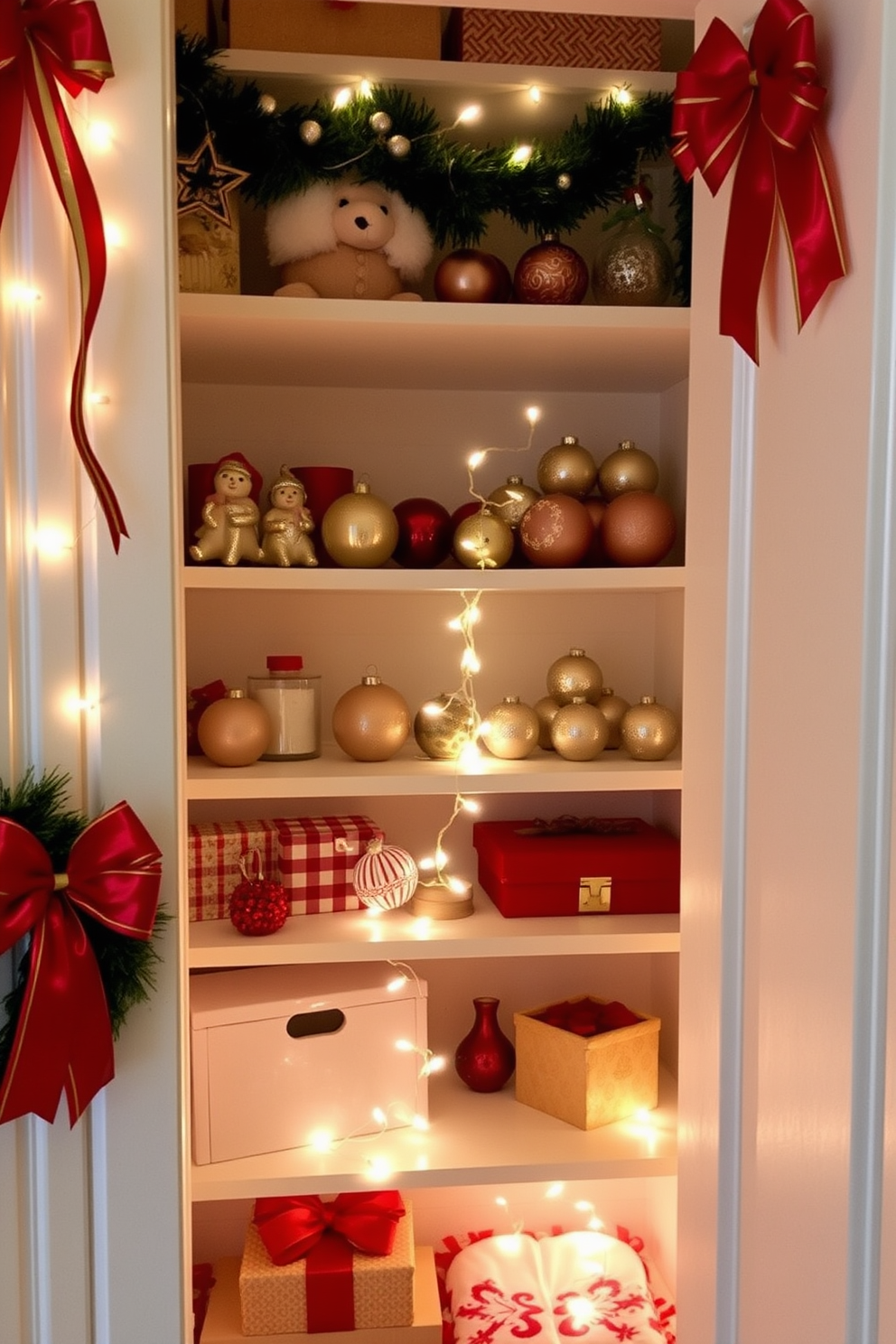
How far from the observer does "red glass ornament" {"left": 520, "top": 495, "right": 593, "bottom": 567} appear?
160 cm

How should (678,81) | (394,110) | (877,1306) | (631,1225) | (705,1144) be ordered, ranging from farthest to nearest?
(631,1225) < (394,110) < (705,1144) < (678,81) < (877,1306)

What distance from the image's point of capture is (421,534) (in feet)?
5.40

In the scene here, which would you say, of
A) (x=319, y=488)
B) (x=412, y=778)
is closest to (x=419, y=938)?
(x=412, y=778)

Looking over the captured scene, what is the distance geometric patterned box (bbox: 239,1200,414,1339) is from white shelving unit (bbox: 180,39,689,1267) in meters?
0.17

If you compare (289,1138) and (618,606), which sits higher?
(618,606)

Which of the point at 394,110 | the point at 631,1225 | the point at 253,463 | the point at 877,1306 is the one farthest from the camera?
the point at 631,1225

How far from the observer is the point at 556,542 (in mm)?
1602

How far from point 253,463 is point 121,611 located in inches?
30.5

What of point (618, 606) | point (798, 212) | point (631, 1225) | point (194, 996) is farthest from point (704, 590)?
point (631, 1225)

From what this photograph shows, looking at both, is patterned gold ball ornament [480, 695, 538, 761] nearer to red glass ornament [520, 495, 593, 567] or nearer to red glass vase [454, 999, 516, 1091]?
red glass ornament [520, 495, 593, 567]

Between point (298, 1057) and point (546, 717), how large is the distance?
62 centimetres

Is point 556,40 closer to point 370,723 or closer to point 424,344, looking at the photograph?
point 424,344

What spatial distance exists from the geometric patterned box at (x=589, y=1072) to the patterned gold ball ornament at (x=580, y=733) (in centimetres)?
42

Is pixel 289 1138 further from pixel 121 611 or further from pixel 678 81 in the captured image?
pixel 678 81
